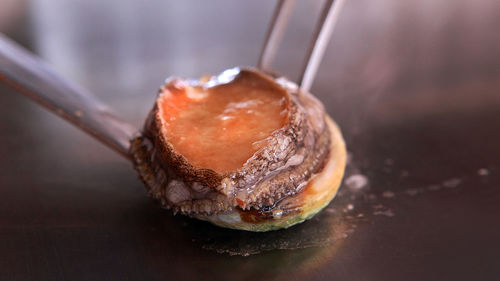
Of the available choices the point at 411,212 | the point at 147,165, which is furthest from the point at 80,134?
the point at 411,212

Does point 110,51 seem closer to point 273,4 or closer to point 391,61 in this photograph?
point 273,4

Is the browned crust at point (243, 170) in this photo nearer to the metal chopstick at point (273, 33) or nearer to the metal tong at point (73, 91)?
the metal tong at point (73, 91)

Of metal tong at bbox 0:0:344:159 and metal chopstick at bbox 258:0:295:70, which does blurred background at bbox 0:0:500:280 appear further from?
metal chopstick at bbox 258:0:295:70

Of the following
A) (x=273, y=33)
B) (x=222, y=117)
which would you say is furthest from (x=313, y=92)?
(x=222, y=117)

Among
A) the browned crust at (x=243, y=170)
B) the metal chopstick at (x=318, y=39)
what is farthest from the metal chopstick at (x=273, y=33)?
the browned crust at (x=243, y=170)

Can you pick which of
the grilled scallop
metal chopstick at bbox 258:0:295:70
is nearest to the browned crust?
the grilled scallop

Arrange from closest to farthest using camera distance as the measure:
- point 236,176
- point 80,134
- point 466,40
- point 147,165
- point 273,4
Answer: point 236,176 → point 147,165 → point 80,134 → point 466,40 → point 273,4
